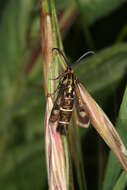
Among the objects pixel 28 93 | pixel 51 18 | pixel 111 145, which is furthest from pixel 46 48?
pixel 28 93

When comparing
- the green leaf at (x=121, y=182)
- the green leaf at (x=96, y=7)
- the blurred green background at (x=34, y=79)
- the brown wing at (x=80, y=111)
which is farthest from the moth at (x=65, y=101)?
the green leaf at (x=96, y=7)

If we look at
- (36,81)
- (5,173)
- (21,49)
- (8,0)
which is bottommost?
(5,173)

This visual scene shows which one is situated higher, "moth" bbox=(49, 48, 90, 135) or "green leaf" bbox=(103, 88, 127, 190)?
"moth" bbox=(49, 48, 90, 135)

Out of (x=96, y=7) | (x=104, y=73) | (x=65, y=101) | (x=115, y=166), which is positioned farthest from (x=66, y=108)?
(x=96, y=7)

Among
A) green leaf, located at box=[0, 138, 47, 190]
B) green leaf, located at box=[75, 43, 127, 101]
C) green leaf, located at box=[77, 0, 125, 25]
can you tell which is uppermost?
green leaf, located at box=[77, 0, 125, 25]

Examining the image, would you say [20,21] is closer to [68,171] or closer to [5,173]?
[5,173]

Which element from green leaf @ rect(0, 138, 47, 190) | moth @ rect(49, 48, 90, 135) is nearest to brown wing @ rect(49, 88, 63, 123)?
moth @ rect(49, 48, 90, 135)

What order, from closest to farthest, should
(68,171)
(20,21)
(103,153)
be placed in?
(68,171), (103,153), (20,21)

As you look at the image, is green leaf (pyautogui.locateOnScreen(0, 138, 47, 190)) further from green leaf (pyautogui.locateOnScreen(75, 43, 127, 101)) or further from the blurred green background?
green leaf (pyautogui.locateOnScreen(75, 43, 127, 101))

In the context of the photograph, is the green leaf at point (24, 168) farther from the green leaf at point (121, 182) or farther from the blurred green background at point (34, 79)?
the green leaf at point (121, 182)
